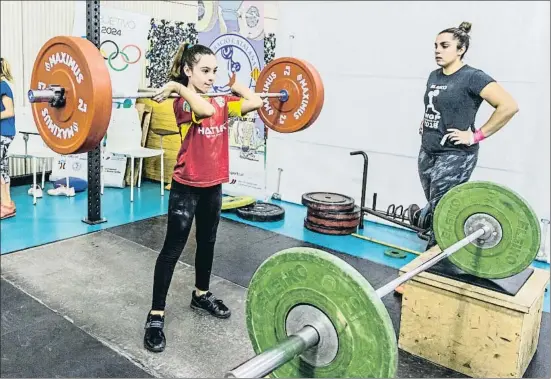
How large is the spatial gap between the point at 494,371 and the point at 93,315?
65.1 inches

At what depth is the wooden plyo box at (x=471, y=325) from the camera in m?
1.86

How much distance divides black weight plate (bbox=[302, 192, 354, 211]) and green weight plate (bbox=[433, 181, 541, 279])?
1.64 meters

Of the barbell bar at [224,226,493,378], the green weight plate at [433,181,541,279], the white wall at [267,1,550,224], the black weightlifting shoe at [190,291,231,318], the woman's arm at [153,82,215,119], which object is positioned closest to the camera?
the barbell bar at [224,226,493,378]

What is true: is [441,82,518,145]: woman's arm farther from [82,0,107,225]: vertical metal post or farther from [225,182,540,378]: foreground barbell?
[82,0,107,225]: vertical metal post

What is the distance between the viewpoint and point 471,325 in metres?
1.95

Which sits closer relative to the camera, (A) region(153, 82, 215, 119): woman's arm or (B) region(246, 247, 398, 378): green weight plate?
(B) region(246, 247, 398, 378): green weight plate

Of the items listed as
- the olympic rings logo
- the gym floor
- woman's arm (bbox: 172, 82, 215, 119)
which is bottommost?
the gym floor

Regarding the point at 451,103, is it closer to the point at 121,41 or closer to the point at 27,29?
the point at 121,41

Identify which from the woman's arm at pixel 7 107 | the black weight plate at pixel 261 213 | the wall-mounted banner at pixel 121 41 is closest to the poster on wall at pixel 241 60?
the black weight plate at pixel 261 213

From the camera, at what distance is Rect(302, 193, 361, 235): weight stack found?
3623 mm

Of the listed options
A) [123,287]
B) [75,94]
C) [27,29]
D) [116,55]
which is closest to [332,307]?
[75,94]

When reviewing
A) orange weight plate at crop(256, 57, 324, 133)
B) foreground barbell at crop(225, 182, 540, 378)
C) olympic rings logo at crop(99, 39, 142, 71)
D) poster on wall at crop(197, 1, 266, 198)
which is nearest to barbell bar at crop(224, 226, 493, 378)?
foreground barbell at crop(225, 182, 540, 378)

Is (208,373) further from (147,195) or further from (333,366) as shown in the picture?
(147,195)

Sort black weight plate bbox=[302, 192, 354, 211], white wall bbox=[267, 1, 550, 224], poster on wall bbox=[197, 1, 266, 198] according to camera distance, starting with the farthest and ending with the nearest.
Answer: poster on wall bbox=[197, 1, 266, 198] → black weight plate bbox=[302, 192, 354, 211] → white wall bbox=[267, 1, 550, 224]
